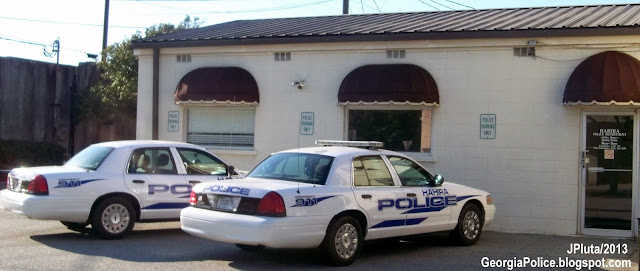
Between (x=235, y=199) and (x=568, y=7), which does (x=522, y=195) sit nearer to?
(x=568, y=7)

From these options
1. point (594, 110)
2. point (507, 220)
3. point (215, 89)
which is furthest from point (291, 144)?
point (594, 110)

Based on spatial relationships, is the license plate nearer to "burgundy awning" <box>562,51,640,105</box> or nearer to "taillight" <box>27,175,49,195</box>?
"taillight" <box>27,175,49,195</box>

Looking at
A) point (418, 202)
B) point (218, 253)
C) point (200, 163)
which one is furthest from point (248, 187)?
point (200, 163)

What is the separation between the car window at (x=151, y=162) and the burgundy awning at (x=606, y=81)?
6576 millimetres

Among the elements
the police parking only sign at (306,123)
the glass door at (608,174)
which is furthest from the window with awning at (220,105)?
the glass door at (608,174)

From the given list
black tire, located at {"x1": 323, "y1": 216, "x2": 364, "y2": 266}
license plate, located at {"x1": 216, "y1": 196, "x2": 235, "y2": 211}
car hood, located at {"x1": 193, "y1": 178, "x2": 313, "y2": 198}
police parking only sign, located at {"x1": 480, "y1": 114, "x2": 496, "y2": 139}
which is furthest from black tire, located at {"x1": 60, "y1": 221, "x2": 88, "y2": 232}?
police parking only sign, located at {"x1": 480, "y1": 114, "x2": 496, "y2": 139}

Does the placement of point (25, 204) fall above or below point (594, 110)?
below

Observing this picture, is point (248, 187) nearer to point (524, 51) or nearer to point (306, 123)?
point (306, 123)

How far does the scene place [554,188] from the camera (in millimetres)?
12227

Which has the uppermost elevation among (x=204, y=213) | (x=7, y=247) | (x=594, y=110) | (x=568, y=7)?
(x=568, y=7)

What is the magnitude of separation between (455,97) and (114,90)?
490 inches

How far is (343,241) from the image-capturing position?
866 centimetres

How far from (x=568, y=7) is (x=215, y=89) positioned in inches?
300

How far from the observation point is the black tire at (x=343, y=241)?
8484mm
